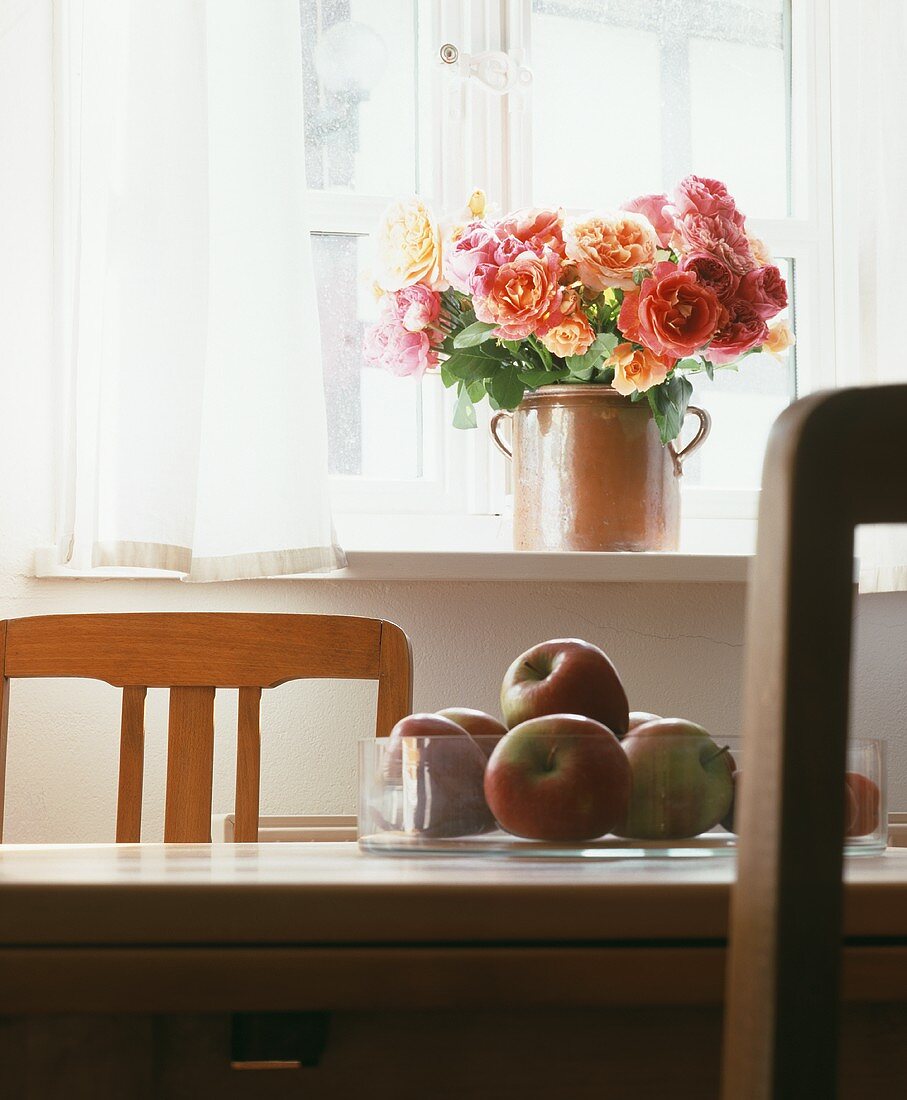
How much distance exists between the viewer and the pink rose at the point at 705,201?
149 centimetres

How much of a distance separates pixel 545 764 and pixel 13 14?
4.57ft

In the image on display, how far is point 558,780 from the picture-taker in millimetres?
600

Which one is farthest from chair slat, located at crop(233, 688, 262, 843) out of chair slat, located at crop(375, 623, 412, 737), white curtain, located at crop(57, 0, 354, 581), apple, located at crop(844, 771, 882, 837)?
apple, located at crop(844, 771, 882, 837)

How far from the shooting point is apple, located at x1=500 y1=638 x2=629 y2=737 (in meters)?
0.68

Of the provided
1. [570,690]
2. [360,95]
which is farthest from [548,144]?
[570,690]

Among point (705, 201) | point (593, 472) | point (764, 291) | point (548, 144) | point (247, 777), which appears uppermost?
point (548, 144)

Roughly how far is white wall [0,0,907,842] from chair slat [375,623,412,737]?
1.33 ft

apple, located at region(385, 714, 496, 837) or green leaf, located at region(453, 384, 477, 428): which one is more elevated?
green leaf, located at region(453, 384, 477, 428)

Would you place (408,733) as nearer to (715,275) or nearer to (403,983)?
(403,983)

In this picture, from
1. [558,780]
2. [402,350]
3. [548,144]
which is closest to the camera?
[558,780]

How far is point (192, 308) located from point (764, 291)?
0.65 metres

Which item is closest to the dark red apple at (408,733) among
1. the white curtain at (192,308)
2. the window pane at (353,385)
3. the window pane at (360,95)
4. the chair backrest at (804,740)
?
the chair backrest at (804,740)

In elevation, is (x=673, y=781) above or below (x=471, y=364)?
below

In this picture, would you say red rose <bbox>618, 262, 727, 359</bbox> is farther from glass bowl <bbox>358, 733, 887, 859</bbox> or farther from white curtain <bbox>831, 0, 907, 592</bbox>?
glass bowl <bbox>358, 733, 887, 859</bbox>
